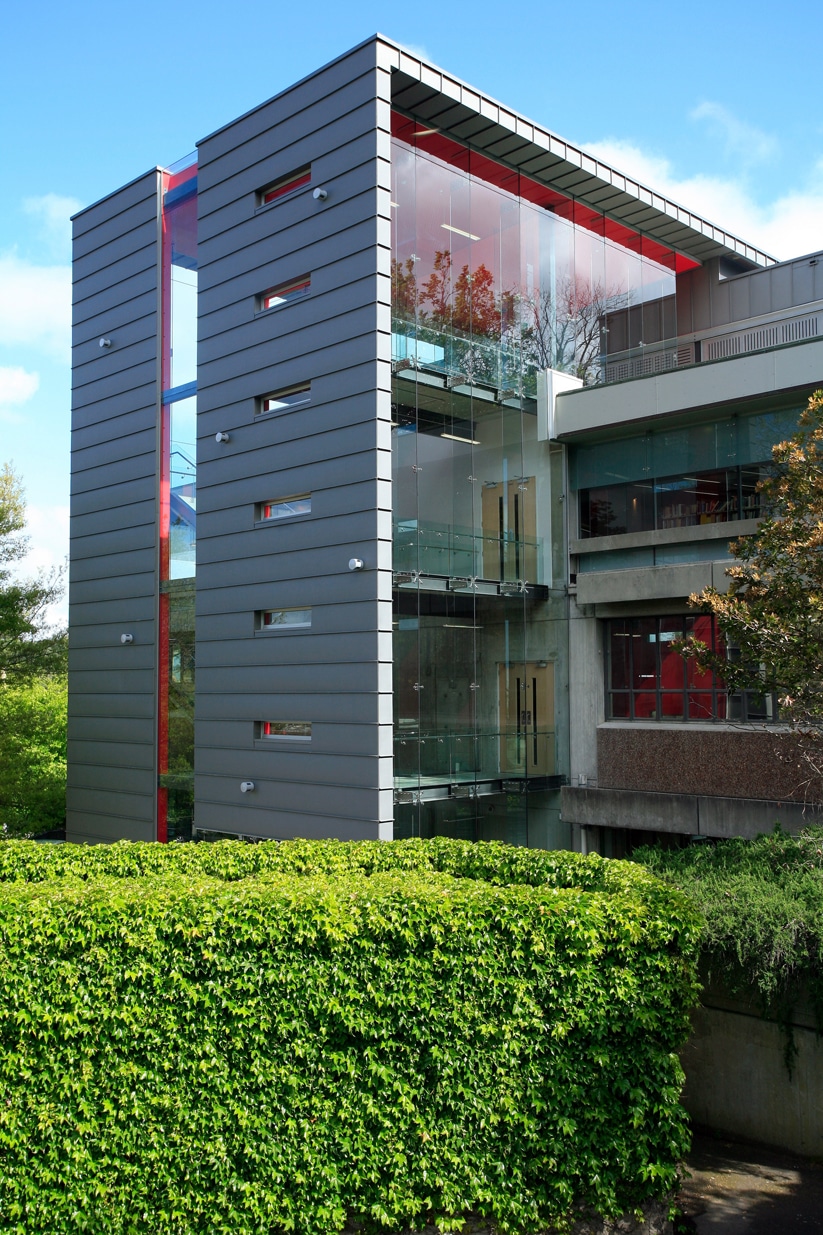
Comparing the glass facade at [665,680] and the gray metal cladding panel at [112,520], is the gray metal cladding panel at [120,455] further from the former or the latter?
the glass facade at [665,680]

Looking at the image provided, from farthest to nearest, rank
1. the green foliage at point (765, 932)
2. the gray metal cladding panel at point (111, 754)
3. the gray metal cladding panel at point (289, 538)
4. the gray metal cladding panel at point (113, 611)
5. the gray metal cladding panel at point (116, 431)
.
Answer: the gray metal cladding panel at point (116, 431)
the gray metal cladding panel at point (113, 611)
the gray metal cladding panel at point (111, 754)
the gray metal cladding panel at point (289, 538)
the green foliage at point (765, 932)

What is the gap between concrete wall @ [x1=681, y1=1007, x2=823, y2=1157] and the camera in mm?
10656

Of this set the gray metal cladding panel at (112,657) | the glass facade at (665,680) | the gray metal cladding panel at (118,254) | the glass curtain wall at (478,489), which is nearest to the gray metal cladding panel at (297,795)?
the glass curtain wall at (478,489)

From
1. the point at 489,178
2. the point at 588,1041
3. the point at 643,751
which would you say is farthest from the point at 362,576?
the point at 588,1041

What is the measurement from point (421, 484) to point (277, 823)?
23.8 ft

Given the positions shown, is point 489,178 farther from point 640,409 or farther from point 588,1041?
point 588,1041

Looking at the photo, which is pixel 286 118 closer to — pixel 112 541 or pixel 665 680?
pixel 112 541

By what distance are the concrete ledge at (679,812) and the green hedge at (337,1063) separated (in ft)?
30.3

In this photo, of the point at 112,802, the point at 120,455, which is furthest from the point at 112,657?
the point at 120,455

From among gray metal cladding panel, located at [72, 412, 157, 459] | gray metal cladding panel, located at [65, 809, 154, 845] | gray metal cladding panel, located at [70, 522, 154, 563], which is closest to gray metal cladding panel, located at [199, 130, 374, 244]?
gray metal cladding panel, located at [72, 412, 157, 459]

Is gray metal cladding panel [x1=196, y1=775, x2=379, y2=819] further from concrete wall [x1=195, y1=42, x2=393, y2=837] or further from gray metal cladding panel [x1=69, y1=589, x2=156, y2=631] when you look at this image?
gray metal cladding panel [x1=69, y1=589, x2=156, y2=631]

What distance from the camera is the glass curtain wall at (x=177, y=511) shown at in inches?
929

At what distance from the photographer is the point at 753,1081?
1108 centimetres

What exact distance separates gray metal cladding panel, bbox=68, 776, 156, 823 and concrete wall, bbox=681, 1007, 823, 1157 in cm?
1569
